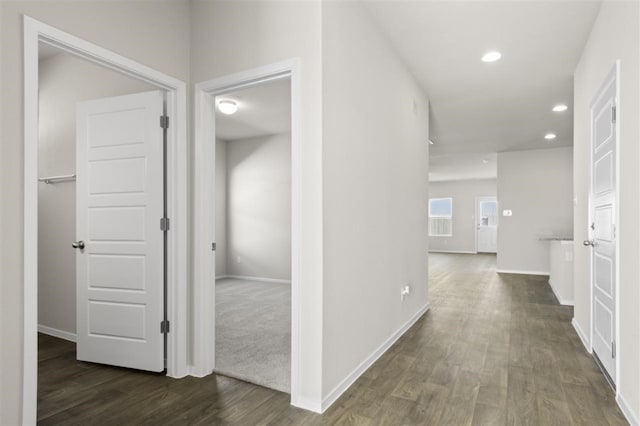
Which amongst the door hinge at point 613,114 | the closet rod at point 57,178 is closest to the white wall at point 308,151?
the door hinge at point 613,114

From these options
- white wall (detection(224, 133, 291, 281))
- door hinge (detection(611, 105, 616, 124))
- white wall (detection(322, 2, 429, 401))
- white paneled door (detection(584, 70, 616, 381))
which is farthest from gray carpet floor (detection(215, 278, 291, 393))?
door hinge (detection(611, 105, 616, 124))

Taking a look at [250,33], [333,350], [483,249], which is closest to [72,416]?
[333,350]

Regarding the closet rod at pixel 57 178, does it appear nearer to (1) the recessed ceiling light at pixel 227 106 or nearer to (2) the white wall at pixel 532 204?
(1) the recessed ceiling light at pixel 227 106

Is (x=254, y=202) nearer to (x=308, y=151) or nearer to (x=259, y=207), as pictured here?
(x=259, y=207)

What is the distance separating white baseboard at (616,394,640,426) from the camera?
1.96 metres

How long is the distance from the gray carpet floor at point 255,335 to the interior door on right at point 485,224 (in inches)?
376

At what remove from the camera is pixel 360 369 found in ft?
8.77

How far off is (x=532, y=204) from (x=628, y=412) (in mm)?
6662

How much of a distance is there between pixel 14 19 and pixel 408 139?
328cm

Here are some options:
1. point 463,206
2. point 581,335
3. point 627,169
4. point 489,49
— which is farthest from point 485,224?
point 627,169

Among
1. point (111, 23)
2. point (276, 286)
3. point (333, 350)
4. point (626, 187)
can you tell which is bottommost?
point (276, 286)

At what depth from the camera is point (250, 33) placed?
248 cm

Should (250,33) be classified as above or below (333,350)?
above

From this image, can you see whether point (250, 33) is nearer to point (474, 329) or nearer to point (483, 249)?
point (474, 329)
